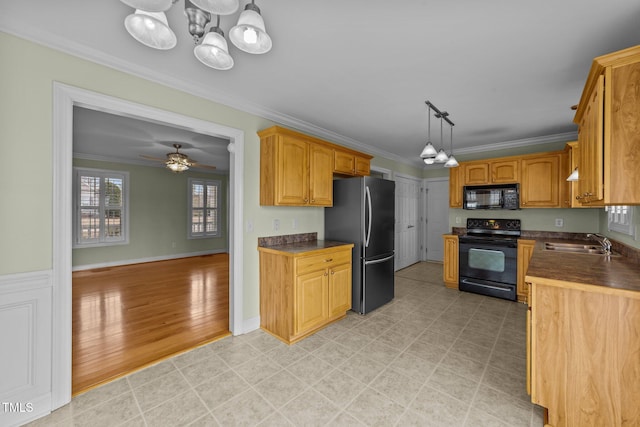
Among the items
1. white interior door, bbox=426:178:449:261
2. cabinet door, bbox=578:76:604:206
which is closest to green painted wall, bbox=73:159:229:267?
white interior door, bbox=426:178:449:261

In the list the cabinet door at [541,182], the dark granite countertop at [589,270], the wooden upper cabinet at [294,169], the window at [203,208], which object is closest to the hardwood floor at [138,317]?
the wooden upper cabinet at [294,169]

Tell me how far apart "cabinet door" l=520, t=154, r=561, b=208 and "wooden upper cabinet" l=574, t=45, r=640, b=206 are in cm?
293

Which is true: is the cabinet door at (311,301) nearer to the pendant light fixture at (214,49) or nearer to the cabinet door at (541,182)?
the pendant light fixture at (214,49)

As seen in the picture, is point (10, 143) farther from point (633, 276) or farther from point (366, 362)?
point (633, 276)

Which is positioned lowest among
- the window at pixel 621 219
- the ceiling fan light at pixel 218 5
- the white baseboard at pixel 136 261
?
the white baseboard at pixel 136 261

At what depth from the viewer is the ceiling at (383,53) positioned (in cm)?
156

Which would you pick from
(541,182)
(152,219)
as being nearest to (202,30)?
(541,182)

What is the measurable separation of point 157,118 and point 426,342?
330 cm

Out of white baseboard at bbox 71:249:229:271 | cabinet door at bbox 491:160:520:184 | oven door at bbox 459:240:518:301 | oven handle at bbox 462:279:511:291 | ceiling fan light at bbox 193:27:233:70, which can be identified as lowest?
white baseboard at bbox 71:249:229:271

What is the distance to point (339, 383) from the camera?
6.81ft

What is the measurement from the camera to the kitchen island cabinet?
4.72 feet

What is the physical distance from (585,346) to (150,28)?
2.83 m

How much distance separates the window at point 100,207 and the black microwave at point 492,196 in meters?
7.30

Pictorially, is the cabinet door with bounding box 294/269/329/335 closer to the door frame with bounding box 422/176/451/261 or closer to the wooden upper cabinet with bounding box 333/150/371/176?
the wooden upper cabinet with bounding box 333/150/371/176
